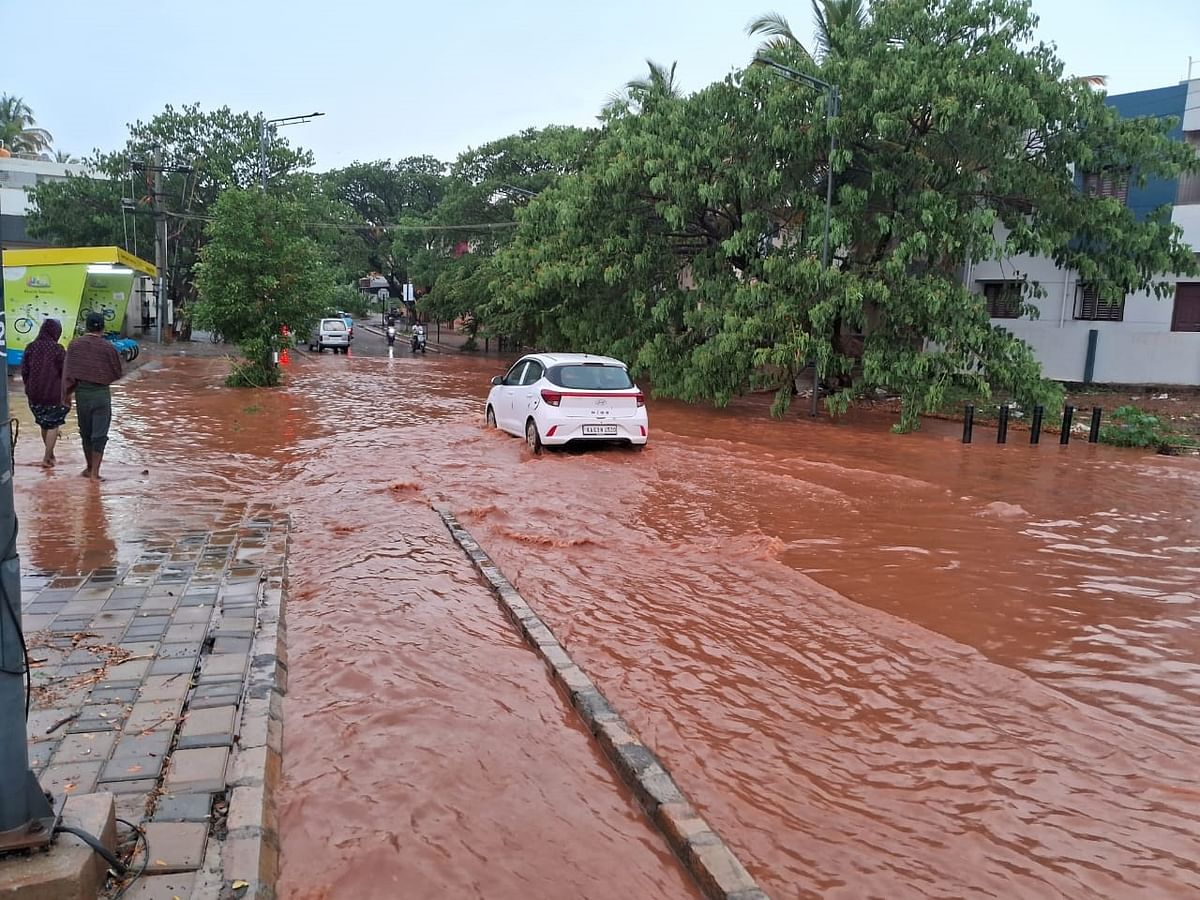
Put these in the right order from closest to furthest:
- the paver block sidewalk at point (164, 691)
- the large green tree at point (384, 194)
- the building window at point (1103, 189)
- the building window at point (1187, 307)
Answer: the paver block sidewalk at point (164, 691), the building window at point (1187, 307), the building window at point (1103, 189), the large green tree at point (384, 194)

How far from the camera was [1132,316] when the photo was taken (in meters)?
22.7

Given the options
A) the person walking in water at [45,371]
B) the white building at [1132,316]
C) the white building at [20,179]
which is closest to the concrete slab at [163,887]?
the person walking in water at [45,371]

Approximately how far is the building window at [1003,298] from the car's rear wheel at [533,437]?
14726 millimetres

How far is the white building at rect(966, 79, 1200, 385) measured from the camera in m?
21.7

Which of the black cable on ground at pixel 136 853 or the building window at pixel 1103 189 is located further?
the building window at pixel 1103 189

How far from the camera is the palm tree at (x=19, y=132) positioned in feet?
202

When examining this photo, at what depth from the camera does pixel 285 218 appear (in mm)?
22688

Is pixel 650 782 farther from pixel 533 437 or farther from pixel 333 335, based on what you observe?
pixel 333 335

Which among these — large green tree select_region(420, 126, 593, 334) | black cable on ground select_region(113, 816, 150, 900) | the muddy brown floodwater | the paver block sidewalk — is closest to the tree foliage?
the muddy brown floodwater

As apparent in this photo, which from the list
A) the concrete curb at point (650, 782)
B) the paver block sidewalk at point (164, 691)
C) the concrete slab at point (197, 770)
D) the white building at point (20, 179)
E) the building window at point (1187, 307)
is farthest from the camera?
the white building at point (20, 179)

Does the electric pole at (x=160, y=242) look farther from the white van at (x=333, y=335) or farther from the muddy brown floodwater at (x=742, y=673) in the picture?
the muddy brown floodwater at (x=742, y=673)

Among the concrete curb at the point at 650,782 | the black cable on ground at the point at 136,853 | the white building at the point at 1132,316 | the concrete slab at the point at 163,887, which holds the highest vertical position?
the white building at the point at 1132,316

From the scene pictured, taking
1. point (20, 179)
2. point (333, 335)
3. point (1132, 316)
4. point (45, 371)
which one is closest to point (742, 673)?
point (45, 371)

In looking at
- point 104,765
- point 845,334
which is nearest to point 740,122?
point 845,334
